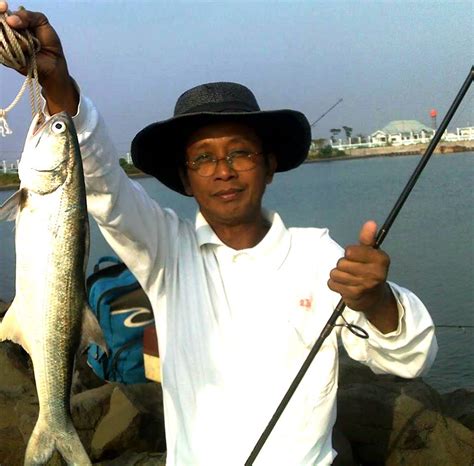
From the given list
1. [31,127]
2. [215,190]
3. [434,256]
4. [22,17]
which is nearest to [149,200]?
[215,190]

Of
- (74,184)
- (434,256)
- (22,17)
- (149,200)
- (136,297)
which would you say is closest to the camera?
(22,17)

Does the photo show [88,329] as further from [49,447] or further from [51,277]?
[49,447]

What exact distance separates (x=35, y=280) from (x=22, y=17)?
39.0 inches

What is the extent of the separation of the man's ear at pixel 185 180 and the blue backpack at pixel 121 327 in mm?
3191

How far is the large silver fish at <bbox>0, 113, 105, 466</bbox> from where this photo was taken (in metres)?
2.58

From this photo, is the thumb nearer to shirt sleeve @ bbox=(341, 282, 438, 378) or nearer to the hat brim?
shirt sleeve @ bbox=(341, 282, 438, 378)

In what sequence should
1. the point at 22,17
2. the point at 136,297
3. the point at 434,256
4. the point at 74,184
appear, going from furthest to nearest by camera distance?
the point at 434,256
the point at 136,297
the point at 74,184
the point at 22,17

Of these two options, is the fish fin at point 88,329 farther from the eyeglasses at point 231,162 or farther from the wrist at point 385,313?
the wrist at point 385,313

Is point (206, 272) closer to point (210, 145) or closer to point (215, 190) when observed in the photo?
point (215, 190)

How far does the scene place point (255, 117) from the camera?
309 cm

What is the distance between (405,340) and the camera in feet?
8.61

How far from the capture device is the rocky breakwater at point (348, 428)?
511 centimetres

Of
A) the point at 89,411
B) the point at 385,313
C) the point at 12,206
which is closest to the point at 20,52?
the point at 12,206

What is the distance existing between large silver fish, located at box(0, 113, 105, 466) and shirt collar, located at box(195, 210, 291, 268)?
0.60 metres
